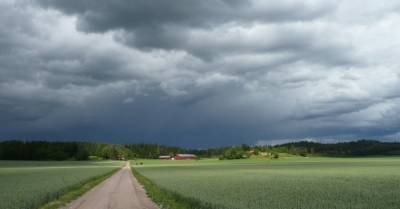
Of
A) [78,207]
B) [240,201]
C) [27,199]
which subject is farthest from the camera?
[27,199]

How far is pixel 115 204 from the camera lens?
111 feet

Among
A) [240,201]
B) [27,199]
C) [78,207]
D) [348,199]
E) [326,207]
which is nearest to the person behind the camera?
[326,207]

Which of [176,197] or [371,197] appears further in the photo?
[176,197]

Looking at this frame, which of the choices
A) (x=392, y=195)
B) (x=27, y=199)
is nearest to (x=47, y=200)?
(x=27, y=199)

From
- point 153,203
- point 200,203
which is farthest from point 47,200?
point 200,203

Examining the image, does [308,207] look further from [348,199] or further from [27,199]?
[27,199]

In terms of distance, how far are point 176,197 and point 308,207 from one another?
15.7 meters

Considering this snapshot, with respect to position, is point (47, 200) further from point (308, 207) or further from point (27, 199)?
point (308, 207)

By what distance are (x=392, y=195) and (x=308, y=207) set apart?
7.68 meters

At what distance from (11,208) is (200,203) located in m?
11.8

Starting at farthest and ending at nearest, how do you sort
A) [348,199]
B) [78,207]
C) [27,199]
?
[27,199] < [78,207] < [348,199]

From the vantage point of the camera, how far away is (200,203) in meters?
29.6

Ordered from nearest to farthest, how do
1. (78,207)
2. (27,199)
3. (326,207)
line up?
(326,207)
(78,207)
(27,199)

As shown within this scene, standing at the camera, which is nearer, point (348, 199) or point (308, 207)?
point (308, 207)
